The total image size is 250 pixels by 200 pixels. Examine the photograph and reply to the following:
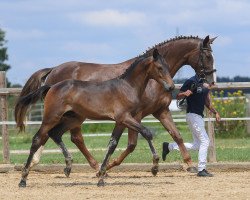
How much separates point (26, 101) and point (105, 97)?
1.46 m

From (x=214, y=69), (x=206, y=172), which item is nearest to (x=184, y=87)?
(x=214, y=69)

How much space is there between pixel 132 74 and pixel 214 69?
185 centimetres

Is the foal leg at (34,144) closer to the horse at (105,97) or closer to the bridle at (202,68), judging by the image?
the horse at (105,97)

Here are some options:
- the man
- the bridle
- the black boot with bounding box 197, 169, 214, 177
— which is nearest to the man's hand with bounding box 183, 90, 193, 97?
the man

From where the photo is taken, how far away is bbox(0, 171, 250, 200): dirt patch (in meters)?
9.47

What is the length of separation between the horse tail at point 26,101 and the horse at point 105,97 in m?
0.39

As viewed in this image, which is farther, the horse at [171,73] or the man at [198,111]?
the man at [198,111]

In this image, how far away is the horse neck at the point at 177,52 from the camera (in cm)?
1206

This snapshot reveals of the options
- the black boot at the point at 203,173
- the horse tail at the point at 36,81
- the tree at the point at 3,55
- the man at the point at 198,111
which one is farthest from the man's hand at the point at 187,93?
the tree at the point at 3,55

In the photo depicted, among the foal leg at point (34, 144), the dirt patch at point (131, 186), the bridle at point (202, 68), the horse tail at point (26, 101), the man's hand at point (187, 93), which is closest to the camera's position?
the dirt patch at point (131, 186)

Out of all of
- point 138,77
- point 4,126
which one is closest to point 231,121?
point 4,126

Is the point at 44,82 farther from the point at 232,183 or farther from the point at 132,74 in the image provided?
the point at 232,183

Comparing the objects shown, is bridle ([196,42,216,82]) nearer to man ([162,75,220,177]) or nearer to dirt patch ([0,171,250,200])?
man ([162,75,220,177])

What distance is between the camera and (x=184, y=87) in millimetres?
12023
